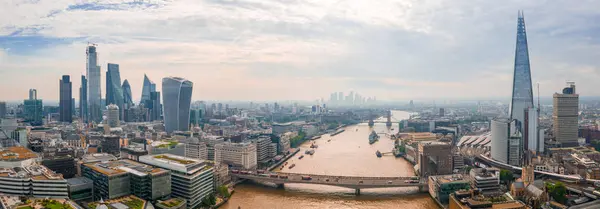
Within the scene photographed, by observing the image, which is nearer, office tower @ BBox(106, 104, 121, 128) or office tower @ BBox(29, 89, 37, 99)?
office tower @ BBox(106, 104, 121, 128)

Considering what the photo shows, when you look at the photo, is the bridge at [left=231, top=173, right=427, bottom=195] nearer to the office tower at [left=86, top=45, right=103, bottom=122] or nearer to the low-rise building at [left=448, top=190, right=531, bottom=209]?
the low-rise building at [left=448, top=190, right=531, bottom=209]

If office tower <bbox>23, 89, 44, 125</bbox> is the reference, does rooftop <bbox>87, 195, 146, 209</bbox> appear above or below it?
below

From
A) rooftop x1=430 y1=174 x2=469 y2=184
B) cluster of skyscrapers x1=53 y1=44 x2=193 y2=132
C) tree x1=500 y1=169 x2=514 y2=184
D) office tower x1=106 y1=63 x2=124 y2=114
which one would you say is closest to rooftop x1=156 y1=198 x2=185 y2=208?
rooftop x1=430 y1=174 x2=469 y2=184

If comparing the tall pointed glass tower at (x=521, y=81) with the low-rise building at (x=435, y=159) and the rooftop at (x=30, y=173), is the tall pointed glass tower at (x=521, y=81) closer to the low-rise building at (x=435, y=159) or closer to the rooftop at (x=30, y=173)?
the low-rise building at (x=435, y=159)

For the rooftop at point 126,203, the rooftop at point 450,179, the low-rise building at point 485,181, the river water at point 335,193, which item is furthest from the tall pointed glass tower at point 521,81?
the rooftop at point 126,203

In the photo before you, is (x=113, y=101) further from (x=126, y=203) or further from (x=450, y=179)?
(x=450, y=179)

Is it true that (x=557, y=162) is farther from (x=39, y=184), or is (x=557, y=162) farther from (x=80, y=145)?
(x=80, y=145)

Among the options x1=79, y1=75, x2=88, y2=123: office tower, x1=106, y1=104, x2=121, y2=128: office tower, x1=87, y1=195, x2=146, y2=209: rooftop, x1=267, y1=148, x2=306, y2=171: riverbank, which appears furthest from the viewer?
x1=79, y1=75, x2=88, y2=123: office tower
